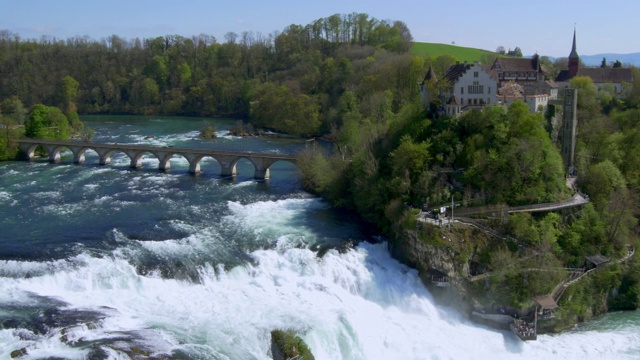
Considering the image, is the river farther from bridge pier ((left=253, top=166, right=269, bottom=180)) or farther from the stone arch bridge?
the stone arch bridge

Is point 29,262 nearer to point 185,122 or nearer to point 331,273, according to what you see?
point 331,273

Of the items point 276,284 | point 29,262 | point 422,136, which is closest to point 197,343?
point 276,284

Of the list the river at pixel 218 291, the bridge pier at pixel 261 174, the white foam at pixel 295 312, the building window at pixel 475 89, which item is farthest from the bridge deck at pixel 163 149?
the white foam at pixel 295 312

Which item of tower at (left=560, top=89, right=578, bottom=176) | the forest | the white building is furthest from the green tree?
tower at (left=560, top=89, right=578, bottom=176)

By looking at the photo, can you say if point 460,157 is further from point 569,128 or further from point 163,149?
point 163,149

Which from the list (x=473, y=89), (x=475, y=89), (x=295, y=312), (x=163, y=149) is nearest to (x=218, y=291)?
(x=295, y=312)

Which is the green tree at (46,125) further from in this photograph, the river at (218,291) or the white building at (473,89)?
the white building at (473,89)
